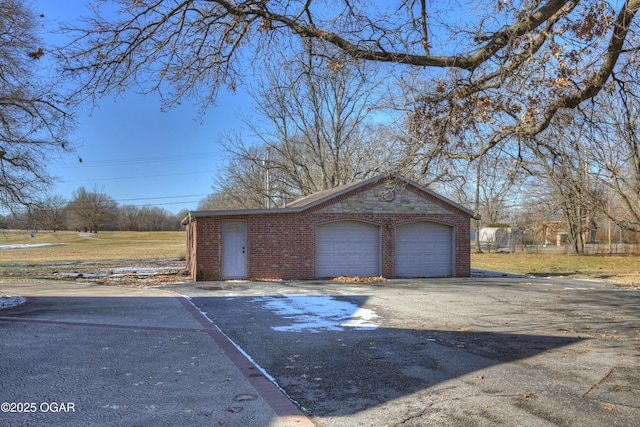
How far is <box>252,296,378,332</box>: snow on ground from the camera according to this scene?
29.6ft

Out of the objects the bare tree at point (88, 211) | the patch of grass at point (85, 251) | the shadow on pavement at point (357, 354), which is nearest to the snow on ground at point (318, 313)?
the shadow on pavement at point (357, 354)

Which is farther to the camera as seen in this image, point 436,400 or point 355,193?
point 355,193

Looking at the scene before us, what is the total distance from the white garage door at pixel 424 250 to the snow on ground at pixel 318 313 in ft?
27.8

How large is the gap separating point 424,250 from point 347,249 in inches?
138

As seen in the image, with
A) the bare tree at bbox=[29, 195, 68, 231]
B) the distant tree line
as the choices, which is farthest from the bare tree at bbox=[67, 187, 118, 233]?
the bare tree at bbox=[29, 195, 68, 231]

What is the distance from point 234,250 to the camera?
19.7 meters

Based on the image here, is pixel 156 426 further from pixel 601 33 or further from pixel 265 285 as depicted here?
pixel 265 285

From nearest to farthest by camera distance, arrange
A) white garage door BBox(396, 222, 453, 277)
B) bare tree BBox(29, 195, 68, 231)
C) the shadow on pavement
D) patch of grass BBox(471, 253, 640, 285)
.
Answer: the shadow on pavement
bare tree BBox(29, 195, 68, 231)
white garage door BBox(396, 222, 453, 277)
patch of grass BBox(471, 253, 640, 285)

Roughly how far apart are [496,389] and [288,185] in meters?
30.8

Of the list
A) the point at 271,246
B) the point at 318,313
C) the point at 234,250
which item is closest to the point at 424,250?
the point at 271,246

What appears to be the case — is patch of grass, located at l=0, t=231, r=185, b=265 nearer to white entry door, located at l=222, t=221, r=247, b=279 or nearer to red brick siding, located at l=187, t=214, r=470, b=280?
red brick siding, located at l=187, t=214, r=470, b=280

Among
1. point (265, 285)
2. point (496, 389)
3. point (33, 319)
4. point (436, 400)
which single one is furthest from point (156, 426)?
point (265, 285)

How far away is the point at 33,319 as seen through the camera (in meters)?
9.20

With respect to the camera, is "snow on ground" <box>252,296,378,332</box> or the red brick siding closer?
"snow on ground" <box>252,296,378,332</box>
